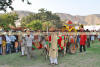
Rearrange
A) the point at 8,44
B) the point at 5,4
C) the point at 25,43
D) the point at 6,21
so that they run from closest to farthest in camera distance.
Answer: the point at 25,43 < the point at 8,44 < the point at 5,4 < the point at 6,21

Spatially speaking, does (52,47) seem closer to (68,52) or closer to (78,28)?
(68,52)

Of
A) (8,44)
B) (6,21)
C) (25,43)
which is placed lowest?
(8,44)

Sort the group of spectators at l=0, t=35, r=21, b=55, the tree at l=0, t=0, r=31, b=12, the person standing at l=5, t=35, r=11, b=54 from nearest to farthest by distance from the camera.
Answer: the group of spectators at l=0, t=35, r=21, b=55
the person standing at l=5, t=35, r=11, b=54
the tree at l=0, t=0, r=31, b=12

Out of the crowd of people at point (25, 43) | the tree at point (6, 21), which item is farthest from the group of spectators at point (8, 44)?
the tree at point (6, 21)

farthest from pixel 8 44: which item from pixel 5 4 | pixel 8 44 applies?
pixel 5 4

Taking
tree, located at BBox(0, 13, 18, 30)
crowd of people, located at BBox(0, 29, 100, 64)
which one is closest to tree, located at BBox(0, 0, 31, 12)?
tree, located at BBox(0, 13, 18, 30)

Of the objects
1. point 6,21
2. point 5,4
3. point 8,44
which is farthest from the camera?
point 6,21

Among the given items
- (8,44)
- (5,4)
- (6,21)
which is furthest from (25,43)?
(6,21)

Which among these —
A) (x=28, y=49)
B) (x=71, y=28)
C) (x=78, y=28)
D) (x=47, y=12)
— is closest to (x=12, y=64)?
(x=28, y=49)

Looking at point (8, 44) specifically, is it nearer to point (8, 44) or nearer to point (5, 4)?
point (8, 44)

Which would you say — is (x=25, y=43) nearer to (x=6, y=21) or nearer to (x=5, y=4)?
(x=5, y=4)

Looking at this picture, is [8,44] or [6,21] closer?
[8,44]

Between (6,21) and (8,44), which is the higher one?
(6,21)

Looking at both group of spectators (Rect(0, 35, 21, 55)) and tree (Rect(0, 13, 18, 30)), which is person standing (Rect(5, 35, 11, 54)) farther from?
tree (Rect(0, 13, 18, 30))
